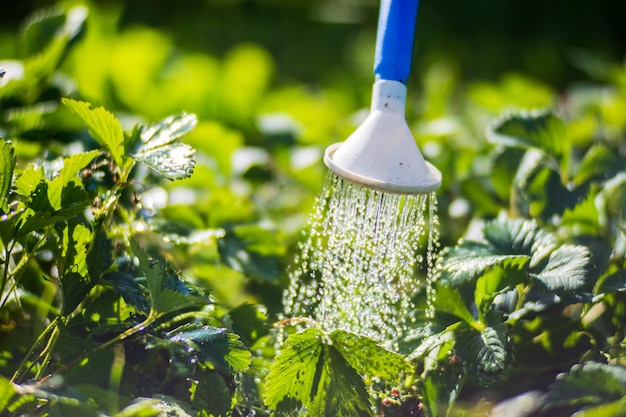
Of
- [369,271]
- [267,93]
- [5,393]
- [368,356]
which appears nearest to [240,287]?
[369,271]

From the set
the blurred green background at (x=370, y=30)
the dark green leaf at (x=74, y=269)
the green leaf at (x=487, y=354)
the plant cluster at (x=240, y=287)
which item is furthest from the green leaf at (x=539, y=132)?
the blurred green background at (x=370, y=30)

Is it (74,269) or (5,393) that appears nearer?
(5,393)

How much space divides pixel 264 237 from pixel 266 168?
0.36 meters

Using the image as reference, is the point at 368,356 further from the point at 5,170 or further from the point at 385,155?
the point at 5,170

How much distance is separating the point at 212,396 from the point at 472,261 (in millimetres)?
324

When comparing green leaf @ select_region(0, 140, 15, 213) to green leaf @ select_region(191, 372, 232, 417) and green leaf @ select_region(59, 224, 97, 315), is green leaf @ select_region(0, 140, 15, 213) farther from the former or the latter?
green leaf @ select_region(191, 372, 232, 417)

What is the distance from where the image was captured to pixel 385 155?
78 cm

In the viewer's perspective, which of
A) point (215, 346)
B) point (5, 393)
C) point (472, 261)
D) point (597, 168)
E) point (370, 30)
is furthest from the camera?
point (370, 30)

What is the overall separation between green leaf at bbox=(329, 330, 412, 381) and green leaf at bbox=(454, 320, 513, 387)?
74mm

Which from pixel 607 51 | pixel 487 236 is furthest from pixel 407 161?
pixel 607 51

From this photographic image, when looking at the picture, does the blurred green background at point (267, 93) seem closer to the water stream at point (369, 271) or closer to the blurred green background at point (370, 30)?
the blurred green background at point (370, 30)

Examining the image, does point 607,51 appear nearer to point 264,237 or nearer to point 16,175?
point 264,237

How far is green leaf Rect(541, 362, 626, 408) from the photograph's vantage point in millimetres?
660

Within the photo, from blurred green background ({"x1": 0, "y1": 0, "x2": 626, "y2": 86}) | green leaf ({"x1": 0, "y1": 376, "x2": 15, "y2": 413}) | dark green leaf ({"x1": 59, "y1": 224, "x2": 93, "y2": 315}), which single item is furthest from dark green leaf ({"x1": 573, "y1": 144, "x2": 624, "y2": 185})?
blurred green background ({"x1": 0, "y1": 0, "x2": 626, "y2": 86})
